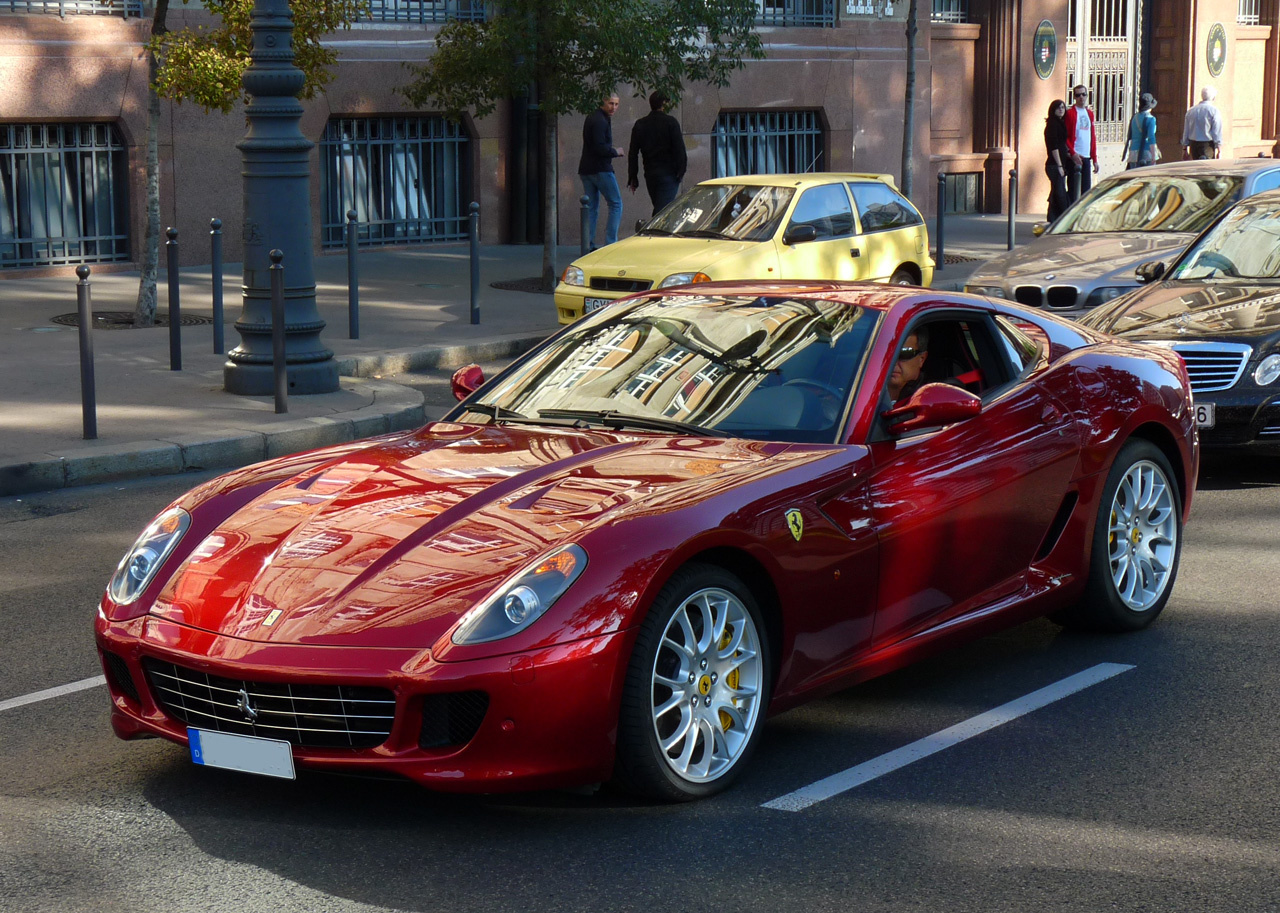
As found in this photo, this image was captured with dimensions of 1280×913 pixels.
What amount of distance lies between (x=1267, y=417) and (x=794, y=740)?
489 cm

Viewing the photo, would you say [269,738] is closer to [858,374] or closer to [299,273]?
[858,374]

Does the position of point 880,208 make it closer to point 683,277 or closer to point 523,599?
point 683,277

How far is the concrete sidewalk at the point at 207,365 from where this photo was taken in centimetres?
1016

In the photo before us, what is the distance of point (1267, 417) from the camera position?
914 centimetres

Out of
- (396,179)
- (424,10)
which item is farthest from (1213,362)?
(424,10)

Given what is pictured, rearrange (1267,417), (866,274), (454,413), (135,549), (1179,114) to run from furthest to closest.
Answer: (1179,114)
(866,274)
(1267,417)
(454,413)
(135,549)

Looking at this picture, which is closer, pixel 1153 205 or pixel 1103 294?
pixel 1103 294

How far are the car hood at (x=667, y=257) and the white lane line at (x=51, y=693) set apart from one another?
29.2 feet

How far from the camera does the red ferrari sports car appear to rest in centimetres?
437

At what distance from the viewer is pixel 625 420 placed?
5.61 meters

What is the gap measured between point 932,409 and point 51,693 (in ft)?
Answer: 10.0

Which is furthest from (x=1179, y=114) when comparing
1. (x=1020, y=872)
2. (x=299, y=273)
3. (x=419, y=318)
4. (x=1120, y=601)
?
(x=1020, y=872)

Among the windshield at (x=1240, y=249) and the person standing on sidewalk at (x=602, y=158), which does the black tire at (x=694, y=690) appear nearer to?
the windshield at (x=1240, y=249)

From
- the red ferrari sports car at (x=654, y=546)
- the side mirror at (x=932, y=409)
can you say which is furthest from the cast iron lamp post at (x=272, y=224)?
the side mirror at (x=932, y=409)
